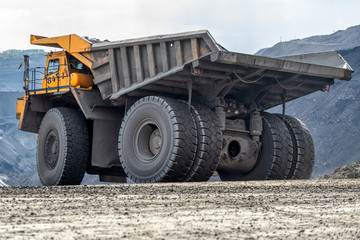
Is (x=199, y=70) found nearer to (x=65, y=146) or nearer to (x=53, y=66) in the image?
(x=65, y=146)

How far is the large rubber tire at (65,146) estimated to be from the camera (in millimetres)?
11312

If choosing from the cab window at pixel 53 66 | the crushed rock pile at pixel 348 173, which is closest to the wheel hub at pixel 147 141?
the cab window at pixel 53 66

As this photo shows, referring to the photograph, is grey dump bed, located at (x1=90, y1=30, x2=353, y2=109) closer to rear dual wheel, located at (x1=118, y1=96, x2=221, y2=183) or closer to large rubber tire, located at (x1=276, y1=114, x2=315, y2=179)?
rear dual wheel, located at (x1=118, y1=96, x2=221, y2=183)

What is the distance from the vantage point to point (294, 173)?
36.8 ft

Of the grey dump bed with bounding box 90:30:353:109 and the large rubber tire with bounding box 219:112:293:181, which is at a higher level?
the grey dump bed with bounding box 90:30:353:109

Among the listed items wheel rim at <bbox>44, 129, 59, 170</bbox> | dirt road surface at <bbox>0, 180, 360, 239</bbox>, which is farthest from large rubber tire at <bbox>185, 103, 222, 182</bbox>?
dirt road surface at <bbox>0, 180, 360, 239</bbox>

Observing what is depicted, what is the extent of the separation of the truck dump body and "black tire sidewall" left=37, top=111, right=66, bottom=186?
1.24 metres

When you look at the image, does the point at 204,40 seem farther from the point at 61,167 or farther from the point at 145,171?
the point at 61,167

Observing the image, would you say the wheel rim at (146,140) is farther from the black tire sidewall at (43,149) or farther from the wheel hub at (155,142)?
the black tire sidewall at (43,149)

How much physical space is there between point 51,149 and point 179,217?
8.45 m

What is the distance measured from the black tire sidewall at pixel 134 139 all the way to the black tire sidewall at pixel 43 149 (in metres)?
1.73

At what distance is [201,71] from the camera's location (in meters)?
9.19

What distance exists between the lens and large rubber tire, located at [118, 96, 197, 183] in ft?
30.3

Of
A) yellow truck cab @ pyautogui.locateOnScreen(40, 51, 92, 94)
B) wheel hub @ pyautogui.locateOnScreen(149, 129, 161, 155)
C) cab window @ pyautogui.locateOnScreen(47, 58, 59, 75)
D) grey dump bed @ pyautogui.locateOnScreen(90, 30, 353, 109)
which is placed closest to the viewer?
grey dump bed @ pyautogui.locateOnScreen(90, 30, 353, 109)
